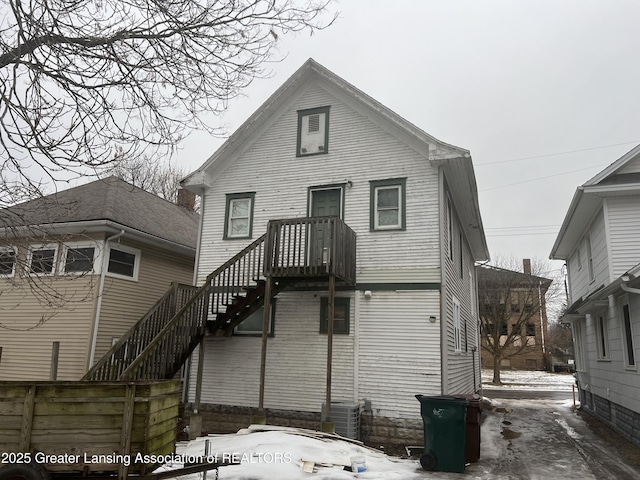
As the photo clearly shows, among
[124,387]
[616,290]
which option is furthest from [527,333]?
[124,387]

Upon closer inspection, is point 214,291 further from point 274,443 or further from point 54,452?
point 54,452

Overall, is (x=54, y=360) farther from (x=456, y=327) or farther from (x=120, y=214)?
(x=456, y=327)

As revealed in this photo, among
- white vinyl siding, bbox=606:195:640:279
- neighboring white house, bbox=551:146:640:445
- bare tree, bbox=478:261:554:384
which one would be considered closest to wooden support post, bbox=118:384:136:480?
neighboring white house, bbox=551:146:640:445

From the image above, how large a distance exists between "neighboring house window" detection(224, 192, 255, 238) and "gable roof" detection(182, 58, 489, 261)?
105cm

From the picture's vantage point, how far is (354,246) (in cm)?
1209

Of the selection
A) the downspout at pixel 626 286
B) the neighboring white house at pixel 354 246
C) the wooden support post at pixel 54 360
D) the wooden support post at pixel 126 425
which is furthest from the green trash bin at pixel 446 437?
the wooden support post at pixel 54 360

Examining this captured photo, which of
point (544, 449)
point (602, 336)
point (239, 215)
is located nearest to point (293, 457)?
point (544, 449)

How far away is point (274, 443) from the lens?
845 centimetres

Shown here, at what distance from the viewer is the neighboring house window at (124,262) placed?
45.1ft

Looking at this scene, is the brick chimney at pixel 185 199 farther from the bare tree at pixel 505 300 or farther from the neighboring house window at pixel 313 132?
the bare tree at pixel 505 300

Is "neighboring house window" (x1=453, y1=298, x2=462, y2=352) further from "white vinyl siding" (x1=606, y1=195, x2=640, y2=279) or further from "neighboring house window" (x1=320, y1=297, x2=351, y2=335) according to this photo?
"white vinyl siding" (x1=606, y1=195, x2=640, y2=279)

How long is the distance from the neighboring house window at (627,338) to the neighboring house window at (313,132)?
847cm

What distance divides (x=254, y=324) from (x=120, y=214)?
5.32 m

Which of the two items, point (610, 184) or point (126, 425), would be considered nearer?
point (126, 425)
